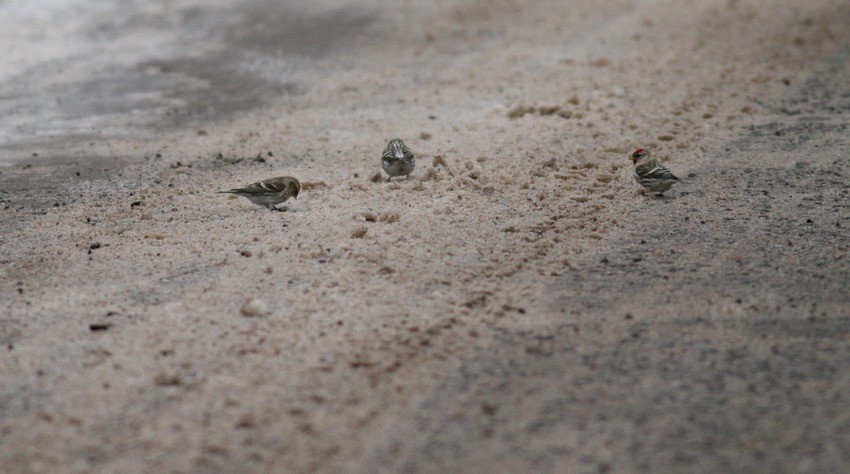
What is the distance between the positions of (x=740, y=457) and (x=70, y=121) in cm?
775

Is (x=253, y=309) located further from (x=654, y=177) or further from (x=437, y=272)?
(x=654, y=177)

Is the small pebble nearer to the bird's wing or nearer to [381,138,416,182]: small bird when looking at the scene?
[381,138,416,182]: small bird

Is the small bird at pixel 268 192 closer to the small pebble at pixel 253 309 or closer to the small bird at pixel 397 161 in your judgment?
the small bird at pixel 397 161

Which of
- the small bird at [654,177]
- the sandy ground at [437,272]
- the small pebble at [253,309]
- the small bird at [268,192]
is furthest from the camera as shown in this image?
the small bird at [654,177]

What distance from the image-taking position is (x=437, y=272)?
5188 millimetres

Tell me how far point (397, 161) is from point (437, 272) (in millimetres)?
1717

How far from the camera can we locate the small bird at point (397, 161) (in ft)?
22.0

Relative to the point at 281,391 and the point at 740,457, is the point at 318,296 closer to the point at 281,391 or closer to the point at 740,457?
the point at 281,391

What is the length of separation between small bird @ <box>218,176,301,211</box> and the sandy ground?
128 mm

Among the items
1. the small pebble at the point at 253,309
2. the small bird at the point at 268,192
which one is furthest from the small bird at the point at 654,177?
the small pebble at the point at 253,309

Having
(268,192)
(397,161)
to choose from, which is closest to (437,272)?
(268,192)

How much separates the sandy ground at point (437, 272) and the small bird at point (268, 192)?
128 mm

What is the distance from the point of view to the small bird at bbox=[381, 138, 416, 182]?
→ 264 inches

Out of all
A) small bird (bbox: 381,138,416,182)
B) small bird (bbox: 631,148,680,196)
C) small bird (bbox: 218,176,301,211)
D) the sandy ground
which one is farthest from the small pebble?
small bird (bbox: 631,148,680,196)
